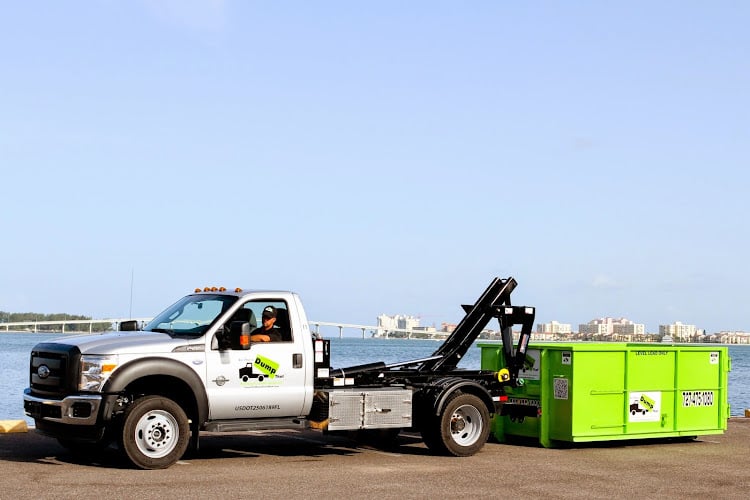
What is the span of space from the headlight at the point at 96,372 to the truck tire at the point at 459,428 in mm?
4329

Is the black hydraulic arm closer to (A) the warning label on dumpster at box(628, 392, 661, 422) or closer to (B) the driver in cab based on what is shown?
(A) the warning label on dumpster at box(628, 392, 661, 422)

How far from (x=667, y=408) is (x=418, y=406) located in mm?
4104

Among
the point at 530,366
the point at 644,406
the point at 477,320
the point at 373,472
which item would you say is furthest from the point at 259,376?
the point at 644,406

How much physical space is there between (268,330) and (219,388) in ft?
3.20

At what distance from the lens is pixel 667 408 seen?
16.2 meters

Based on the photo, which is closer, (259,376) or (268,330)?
(259,376)


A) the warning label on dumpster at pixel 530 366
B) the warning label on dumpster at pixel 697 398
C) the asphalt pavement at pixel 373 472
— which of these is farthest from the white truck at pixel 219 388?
the warning label on dumpster at pixel 697 398

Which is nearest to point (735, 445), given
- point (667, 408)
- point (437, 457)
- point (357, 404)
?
point (667, 408)

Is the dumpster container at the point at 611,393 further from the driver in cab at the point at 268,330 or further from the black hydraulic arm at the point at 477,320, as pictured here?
the driver in cab at the point at 268,330

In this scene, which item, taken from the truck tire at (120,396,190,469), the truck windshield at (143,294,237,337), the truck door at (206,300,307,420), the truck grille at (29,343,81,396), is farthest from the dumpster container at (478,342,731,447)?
the truck grille at (29,343,81,396)

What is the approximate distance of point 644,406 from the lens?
52.3ft

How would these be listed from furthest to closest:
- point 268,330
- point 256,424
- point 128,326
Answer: point 128,326 < point 268,330 < point 256,424

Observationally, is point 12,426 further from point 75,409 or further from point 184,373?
point 184,373

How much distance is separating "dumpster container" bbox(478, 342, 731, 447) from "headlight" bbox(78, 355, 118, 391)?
6.13 meters
